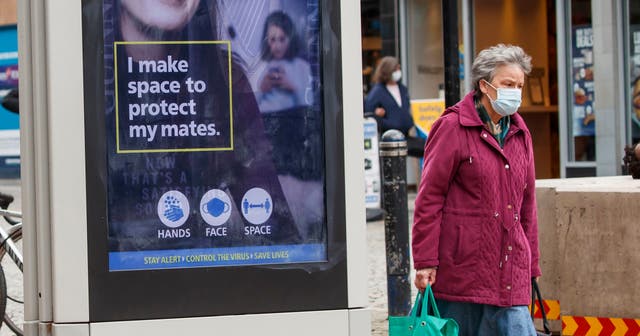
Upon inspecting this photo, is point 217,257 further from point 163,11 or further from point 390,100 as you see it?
point 390,100

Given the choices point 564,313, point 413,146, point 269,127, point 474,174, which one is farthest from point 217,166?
point 413,146

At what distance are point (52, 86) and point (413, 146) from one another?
12.1 metres

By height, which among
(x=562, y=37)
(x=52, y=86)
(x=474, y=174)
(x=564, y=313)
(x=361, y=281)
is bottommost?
(x=564, y=313)

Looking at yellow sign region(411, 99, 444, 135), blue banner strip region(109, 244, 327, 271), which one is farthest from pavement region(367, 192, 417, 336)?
yellow sign region(411, 99, 444, 135)

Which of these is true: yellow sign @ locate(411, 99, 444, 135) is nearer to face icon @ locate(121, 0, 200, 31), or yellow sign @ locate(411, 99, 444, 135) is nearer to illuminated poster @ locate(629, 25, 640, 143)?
illuminated poster @ locate(629, 25, 640, 143)

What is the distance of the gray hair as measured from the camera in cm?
555

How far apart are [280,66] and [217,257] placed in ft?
2.30

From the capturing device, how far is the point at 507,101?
543cm

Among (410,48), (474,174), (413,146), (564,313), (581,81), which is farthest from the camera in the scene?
(410,48)

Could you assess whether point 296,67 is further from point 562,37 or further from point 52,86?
point 562,37

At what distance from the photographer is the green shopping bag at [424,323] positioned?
202 inches

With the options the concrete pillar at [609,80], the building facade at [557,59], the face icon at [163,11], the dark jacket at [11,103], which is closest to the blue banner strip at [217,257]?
the face icon at [163,11]

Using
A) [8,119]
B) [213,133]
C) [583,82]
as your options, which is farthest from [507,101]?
[8,119]

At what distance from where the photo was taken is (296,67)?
452 centimetres
